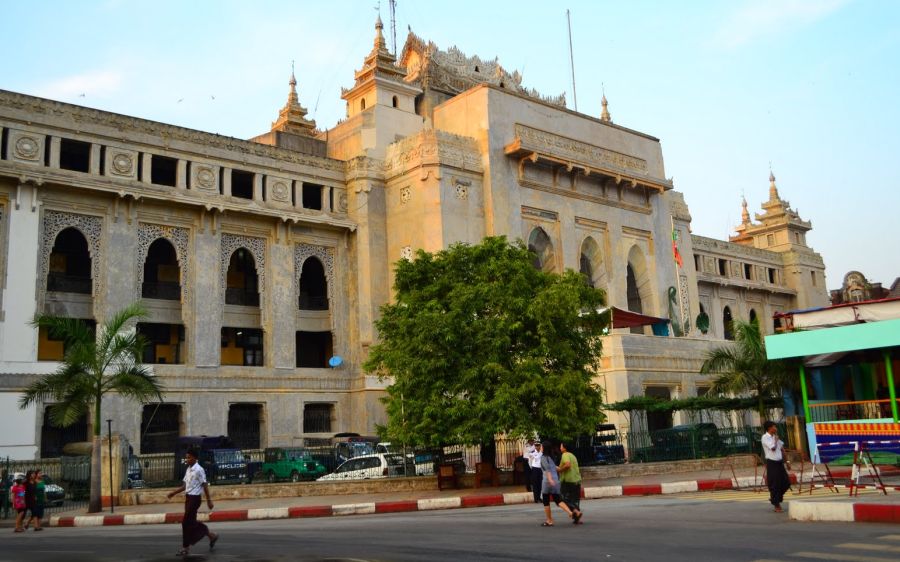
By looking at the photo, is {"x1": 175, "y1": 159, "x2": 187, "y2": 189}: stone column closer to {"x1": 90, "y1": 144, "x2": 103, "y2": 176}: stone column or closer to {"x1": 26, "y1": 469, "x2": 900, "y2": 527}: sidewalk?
{"x1": 90, "y1": 144, "x2": 103, "y2": 176}: stone column

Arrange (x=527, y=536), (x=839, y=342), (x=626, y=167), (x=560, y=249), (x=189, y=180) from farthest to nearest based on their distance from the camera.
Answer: (x=626, y=167), (x=560, y=249), (x=189, y=180), (x=839, y=342), (x=527, y=536)

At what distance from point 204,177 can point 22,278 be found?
732cm

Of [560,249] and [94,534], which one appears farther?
[560,249]

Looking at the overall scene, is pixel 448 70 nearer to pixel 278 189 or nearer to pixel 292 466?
pixel 278 189

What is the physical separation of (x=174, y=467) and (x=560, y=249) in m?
18.9

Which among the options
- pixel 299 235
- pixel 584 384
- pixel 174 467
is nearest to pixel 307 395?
pixel 299 235

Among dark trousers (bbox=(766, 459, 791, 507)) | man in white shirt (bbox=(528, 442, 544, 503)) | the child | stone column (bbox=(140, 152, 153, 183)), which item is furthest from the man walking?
stone column (bbox=(140, 152, 153, 183))

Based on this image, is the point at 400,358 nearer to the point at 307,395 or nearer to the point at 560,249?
the point at 307,395

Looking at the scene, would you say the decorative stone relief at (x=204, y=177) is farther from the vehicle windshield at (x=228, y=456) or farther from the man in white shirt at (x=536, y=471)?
the man in white shirt at (x=536, y=471)

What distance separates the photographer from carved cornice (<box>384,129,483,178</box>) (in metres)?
33.7

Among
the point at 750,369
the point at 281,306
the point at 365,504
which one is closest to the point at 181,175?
the point at 281,306

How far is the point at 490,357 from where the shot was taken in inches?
806

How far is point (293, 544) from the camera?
11078mm

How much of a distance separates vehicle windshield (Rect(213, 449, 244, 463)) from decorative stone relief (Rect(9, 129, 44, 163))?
12052 millimetres
